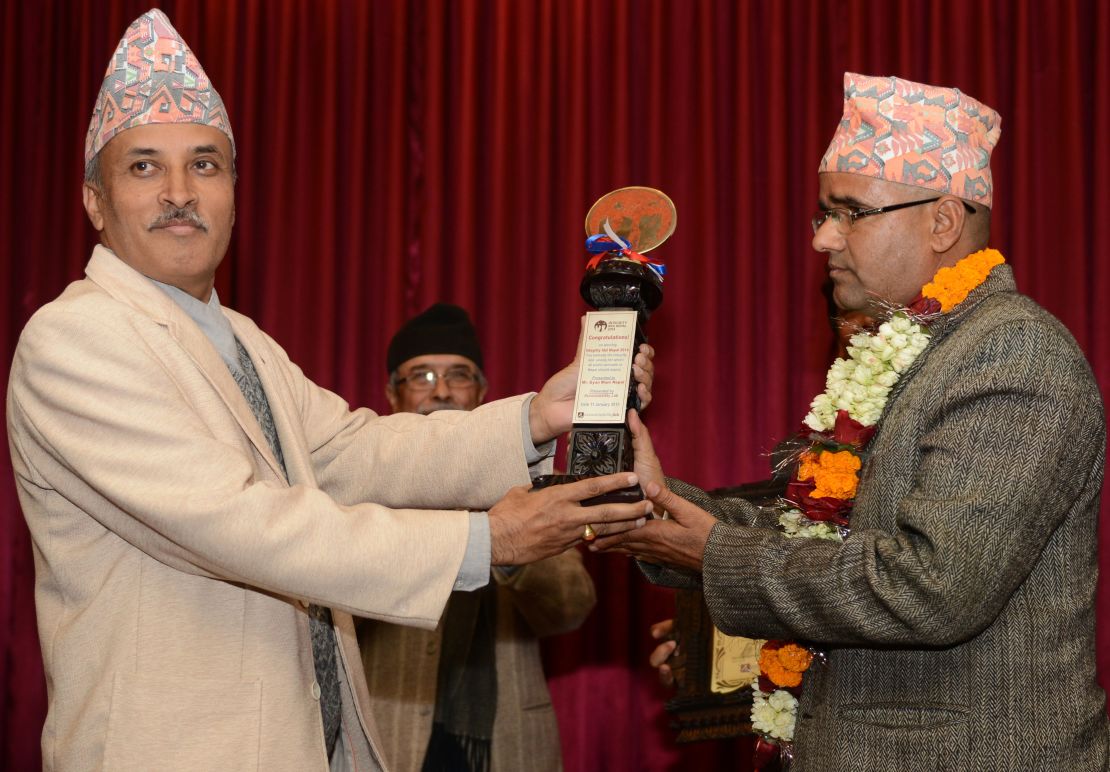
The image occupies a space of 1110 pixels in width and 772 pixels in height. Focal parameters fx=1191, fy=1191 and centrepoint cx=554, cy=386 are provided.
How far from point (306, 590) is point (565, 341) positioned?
9.81 ft

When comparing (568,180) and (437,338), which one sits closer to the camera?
(437,338)

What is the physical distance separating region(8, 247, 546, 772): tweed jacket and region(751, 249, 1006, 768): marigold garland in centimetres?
85

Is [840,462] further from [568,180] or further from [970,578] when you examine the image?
[568,180]

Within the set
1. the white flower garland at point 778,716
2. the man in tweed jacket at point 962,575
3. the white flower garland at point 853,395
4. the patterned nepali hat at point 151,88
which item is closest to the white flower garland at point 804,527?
the white flower garland at point 853,395

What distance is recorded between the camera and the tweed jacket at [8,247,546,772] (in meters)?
2.07

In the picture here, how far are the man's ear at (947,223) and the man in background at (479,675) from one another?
5.78ft

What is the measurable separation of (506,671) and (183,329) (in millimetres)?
1892

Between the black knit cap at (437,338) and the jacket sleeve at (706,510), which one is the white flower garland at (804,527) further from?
the black knit cap at (437,338)

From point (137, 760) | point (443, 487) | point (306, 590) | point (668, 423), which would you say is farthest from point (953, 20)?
point (137, 760)

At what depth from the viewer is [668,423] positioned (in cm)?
489

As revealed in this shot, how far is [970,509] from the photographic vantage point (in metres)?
2.10

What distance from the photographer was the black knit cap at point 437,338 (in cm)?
433

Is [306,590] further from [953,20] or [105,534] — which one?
[953,20]

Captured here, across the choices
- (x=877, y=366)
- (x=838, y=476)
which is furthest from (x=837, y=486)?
(x=877, y=366)
